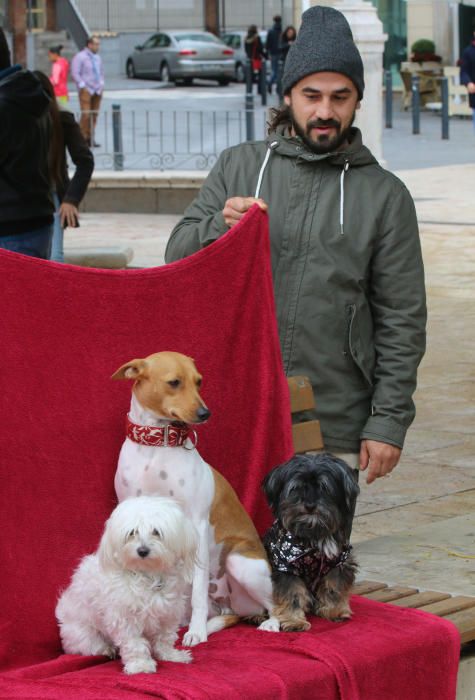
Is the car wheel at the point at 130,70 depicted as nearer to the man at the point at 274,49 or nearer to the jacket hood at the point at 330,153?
the man at the point at 274,49

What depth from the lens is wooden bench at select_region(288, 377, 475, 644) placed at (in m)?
4.44

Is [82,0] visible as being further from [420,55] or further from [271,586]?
[271,586]

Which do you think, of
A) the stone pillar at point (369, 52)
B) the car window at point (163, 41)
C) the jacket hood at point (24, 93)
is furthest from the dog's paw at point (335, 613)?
the car window at point (163, 41)

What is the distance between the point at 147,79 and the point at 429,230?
29.2 m

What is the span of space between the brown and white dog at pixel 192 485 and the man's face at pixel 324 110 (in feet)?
2.80

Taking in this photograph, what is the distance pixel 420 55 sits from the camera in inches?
1432

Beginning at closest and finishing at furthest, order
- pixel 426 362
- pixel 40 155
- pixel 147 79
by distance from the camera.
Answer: pixel 40 155
pixel 426 362
pixel 147 79

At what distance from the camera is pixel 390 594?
4.79 metres

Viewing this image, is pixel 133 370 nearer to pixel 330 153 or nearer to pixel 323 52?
pixel 330 153

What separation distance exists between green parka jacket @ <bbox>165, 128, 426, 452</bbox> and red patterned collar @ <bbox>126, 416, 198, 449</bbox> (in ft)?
2.28

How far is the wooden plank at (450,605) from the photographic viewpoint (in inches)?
178

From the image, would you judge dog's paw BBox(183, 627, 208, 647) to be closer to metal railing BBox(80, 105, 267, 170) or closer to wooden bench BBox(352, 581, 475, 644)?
wooden bench BBox(352, 581, 475, 644)

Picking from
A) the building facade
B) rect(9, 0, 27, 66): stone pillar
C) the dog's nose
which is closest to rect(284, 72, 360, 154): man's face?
the dog's nose

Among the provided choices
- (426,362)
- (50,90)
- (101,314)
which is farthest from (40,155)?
(426,362)
